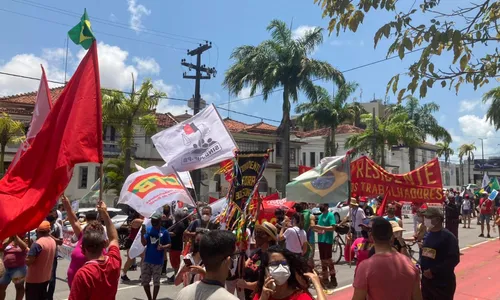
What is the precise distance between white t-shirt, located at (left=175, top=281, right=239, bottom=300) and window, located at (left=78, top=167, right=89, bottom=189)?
3479cm

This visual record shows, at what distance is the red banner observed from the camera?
10.3m

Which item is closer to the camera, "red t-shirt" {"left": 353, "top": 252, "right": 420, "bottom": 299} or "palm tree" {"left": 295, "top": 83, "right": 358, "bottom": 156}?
"red t-shirt" {"left": 353, "top": 252, "right": 420, "bottom": 299}

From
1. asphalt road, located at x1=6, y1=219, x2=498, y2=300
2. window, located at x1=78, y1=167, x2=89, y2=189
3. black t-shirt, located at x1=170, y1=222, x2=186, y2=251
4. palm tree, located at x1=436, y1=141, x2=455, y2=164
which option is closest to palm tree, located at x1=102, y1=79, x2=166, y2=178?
window, located at x1=78, y1=167, x2=89, y2=189

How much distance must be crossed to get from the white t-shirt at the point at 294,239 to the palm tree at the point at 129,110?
19726mm

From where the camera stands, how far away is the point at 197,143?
27.7 ft

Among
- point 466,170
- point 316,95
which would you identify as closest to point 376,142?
point 316,95

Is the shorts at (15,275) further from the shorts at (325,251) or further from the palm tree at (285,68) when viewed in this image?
the palm tree at (285,68)

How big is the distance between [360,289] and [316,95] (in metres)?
24.0

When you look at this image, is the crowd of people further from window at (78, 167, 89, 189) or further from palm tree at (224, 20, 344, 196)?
window at (78, 167, 89, 189)

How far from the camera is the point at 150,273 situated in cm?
793

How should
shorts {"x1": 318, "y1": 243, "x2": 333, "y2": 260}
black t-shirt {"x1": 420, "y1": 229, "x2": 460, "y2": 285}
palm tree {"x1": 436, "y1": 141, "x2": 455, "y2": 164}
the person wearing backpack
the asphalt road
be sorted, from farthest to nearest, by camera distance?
1. palm tree {"x1": 436, "y1": 141, "x2": 455, "y2": 164}
2. shorts {"x1": 318, "y1": 243, "x2": 333, "y2": 260}
3. the asphalt road
4. the person wearing backpack
5. black t-shirt {"x1": 420, "y1": 229, "x2": 460, "y2": 285}

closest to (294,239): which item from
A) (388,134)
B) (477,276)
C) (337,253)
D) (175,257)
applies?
(175,257)

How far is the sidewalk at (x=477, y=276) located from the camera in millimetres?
8320

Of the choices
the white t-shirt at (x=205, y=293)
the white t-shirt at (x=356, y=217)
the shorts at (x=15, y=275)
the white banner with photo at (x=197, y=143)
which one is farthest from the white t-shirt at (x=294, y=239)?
the white t-shirt at (x=205, y=293)
